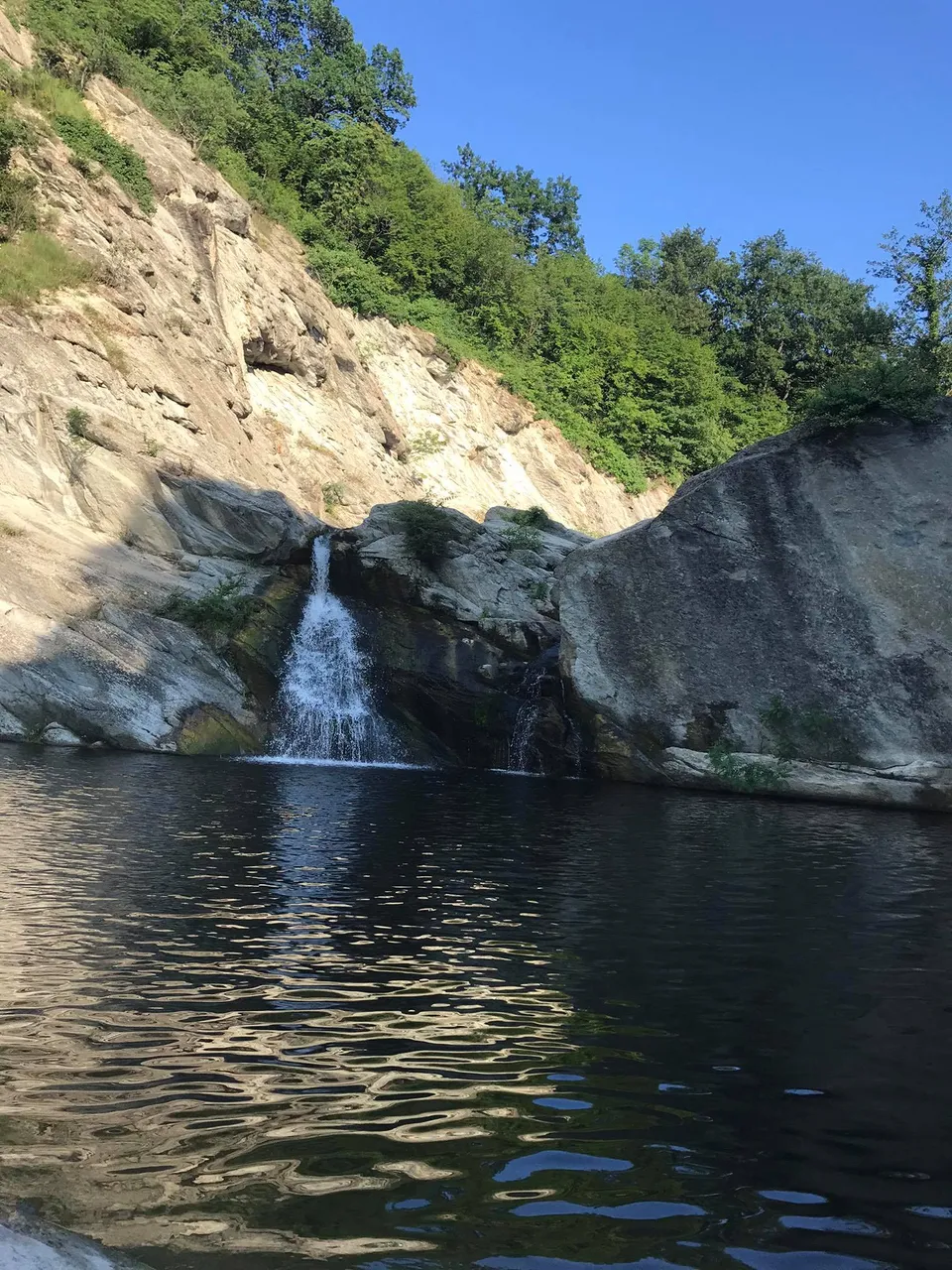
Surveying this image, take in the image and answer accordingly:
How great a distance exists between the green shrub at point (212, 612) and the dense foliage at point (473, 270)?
21.6 meters

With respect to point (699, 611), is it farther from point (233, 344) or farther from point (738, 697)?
point (233, 344)

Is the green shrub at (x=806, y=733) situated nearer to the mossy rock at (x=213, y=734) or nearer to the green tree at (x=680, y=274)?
the mossy rock at (x=213, y=734)

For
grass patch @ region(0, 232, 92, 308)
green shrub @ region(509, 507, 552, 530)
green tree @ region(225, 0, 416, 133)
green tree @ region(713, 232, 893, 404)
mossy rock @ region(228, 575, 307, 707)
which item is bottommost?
mossy rock @ region(228, 575, 307, 707)

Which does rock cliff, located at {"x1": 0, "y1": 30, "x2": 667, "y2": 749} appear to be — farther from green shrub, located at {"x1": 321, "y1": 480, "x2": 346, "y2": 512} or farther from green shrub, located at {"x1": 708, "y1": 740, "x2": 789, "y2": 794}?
green shrub, located at {"x1": 708, "y1": 740, "x2": 789, "y2": 794}

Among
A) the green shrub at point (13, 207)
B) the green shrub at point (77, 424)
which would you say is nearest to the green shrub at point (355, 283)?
the green shrub at point (13, 207)

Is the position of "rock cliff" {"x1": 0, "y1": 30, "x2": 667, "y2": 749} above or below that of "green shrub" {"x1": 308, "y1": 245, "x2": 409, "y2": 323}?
below

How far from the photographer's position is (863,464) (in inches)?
1041

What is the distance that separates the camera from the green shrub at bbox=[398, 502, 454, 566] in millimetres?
34312

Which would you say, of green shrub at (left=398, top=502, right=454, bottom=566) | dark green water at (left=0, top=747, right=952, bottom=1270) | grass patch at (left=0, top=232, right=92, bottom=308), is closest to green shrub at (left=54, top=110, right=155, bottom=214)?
grass patch at (left=0, top=232, right=92, bottom=308)

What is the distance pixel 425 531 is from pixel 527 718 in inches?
287

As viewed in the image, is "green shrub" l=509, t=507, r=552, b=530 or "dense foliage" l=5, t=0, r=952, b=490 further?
"dense foliage" l=5, t=0, r=952, b=490

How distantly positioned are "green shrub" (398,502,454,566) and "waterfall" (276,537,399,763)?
3.21m

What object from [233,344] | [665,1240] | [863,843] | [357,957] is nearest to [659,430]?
[233,344]

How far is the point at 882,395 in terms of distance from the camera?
25797 millimetres
